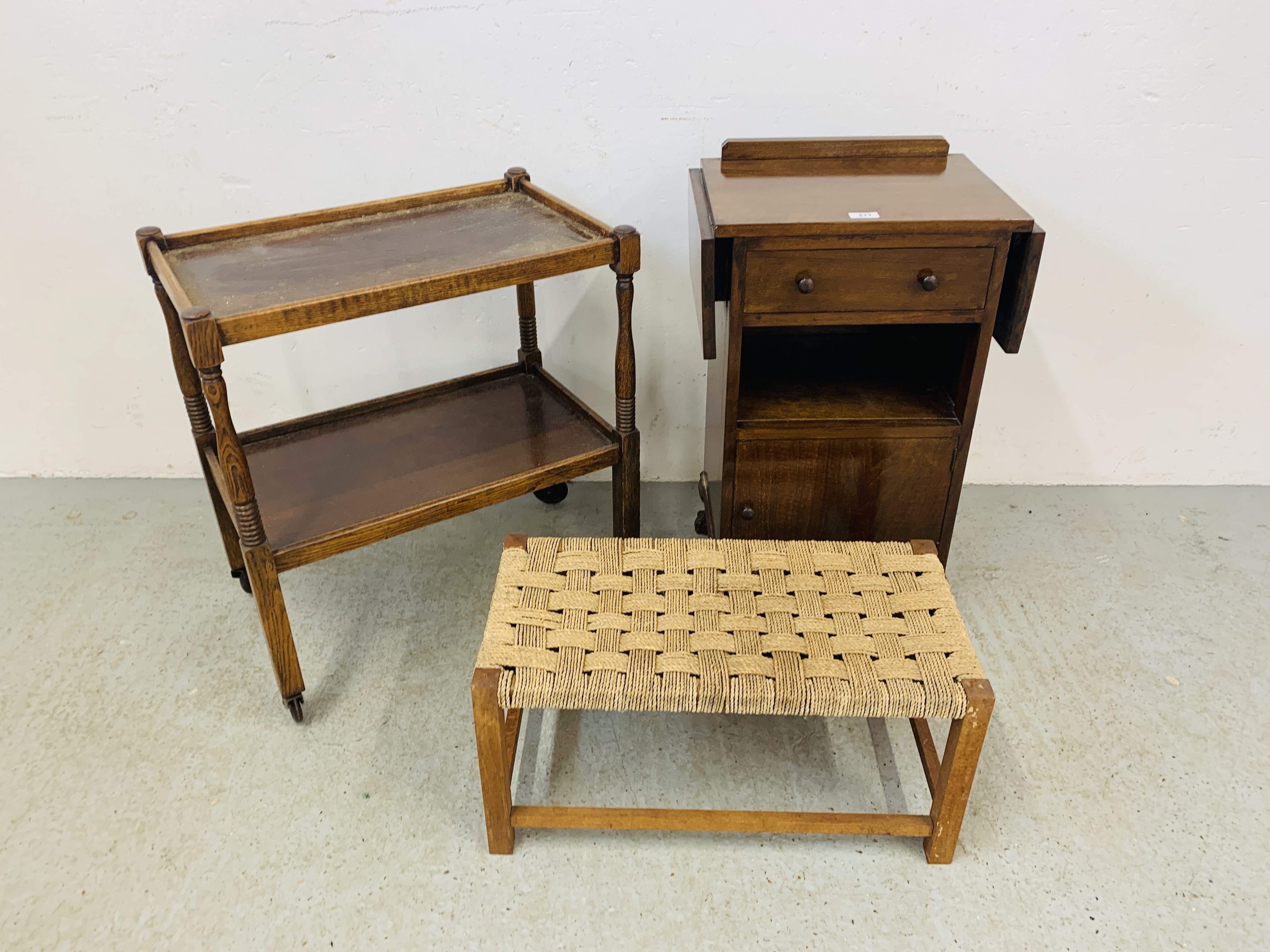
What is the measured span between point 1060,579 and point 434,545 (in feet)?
4.83

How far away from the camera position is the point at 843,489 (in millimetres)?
1868

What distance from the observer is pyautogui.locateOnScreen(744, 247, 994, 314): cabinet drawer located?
1.58m

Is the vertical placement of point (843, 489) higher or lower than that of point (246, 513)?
lower

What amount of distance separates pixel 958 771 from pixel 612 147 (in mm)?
1450

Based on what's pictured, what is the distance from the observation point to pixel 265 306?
1478 millimetres

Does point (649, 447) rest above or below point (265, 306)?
below

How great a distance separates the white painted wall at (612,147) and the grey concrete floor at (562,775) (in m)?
0.46

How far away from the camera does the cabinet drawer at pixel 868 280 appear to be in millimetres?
1581

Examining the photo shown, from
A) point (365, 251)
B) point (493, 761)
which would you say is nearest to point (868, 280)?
point (365, 251)

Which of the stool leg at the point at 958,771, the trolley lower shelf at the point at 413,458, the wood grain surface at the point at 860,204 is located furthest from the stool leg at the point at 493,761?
the wood grain surface at the point at 860,204

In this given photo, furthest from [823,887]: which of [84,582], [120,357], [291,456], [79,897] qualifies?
[120,357]

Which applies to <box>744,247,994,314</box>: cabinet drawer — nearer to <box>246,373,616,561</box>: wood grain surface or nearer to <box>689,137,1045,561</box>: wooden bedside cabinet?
<box>689,137,1045,561</box>: wooden bedside cabinet

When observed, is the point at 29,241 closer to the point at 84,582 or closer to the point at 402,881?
the point at 84,582

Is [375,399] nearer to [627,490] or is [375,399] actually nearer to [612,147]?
[627,490]
